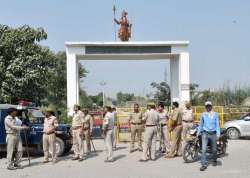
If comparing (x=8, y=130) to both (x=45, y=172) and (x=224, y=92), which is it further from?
(x=224, y=92)

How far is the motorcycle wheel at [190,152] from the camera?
1467 cm

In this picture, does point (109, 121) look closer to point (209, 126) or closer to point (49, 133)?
point (49, 133)

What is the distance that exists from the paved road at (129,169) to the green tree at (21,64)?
8.76 meters

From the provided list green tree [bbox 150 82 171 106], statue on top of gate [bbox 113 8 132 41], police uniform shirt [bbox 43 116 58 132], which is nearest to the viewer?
police uniform shirt [bbox 43 116 58 132]

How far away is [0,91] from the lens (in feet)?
80.6

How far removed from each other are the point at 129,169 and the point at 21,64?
1284 cm

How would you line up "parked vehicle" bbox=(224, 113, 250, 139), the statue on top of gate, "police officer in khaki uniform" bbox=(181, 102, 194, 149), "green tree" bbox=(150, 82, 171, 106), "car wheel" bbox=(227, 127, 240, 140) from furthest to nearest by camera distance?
1. "green tree" bbox=(150, 82, 171, 106)
2. the statue on top of gate
3. "car wheel" bbox=(227, 127, 240, 140)
4. "parked vehicle" bbox=(224, 113, 250, 139)
5. "police officer in khaki uniform" bbox=(181, 102, 194, 149)

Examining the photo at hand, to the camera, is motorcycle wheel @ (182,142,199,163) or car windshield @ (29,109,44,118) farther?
car windshield @ (29,109,44,118)

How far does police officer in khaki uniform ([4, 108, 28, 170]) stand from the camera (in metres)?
14.4

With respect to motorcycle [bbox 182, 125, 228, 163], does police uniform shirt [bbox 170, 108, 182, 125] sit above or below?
above

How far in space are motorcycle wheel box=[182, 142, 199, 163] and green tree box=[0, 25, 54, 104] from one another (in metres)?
12.3

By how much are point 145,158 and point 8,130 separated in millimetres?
4246

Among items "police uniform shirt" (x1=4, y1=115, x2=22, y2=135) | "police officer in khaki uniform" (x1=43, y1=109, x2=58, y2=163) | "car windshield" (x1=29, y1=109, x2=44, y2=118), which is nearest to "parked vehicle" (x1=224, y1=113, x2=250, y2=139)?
"car windshield" (x1=29, y1=109, x2=44, y2=118)

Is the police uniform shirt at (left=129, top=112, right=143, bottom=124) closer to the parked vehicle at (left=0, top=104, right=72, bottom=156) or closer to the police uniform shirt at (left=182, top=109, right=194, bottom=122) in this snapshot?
the police uniform shirt at (left=182, top=109, right=194, bottom=122)
